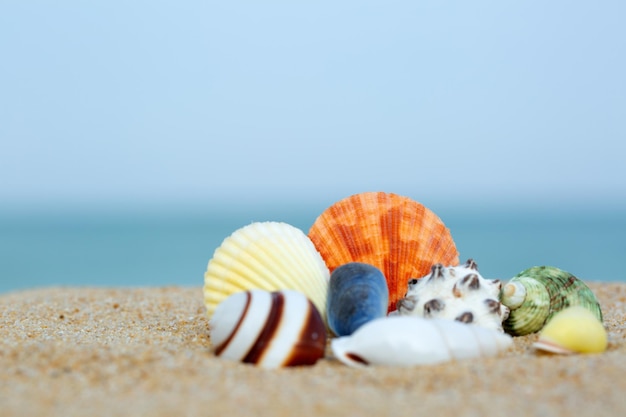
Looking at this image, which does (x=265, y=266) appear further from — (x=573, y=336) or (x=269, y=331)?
(x=573, y=336)

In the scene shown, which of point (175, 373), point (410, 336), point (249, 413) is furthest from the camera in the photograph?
point (410, 336)

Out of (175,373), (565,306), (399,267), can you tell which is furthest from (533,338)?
(175,373)

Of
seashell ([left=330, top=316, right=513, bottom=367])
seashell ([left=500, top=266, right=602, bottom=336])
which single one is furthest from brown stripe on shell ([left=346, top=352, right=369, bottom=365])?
seashell ([left=500, top=266, right=602, bottom=336])

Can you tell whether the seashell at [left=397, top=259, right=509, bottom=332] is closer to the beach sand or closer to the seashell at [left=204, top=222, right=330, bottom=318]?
the beach sand

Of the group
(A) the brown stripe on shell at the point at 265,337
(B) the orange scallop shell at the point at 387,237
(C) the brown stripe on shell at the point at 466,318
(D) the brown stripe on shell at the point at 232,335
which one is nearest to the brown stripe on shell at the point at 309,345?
(A) the brown stripe on shell at the point at 265,337

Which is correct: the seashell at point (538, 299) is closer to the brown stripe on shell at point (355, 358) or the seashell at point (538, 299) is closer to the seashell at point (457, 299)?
the seashell at point (457, 299)

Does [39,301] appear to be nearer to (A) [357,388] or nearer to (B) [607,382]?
(A) [357,388]
